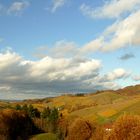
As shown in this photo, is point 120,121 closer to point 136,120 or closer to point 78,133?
point 136,120

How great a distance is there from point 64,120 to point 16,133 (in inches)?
1161

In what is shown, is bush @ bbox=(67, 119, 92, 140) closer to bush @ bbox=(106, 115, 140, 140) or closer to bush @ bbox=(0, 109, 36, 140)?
bush @ bbox=(0, 109, 36, 140)

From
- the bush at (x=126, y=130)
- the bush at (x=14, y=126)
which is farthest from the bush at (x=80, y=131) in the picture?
the bush at (x=126, y=130)

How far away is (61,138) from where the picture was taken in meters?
178

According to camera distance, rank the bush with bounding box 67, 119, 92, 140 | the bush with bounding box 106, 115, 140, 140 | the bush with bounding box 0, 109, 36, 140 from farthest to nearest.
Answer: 1. the bush with bounding box 0, 109, 36, 140
2. the bush with bounding box 67, 119, 92, 140
3. the bush with bounding box 106, 115, 140, 140

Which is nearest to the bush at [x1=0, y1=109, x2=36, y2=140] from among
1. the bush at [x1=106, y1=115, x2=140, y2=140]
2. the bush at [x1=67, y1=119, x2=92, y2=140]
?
the bush at [x1=67, y1=119, x2=92, y2=140]

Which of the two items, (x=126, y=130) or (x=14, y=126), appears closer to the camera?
(x=126, y=130)

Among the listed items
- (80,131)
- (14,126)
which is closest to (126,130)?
(80,131)

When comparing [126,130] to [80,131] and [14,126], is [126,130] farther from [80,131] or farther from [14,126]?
[14,126]

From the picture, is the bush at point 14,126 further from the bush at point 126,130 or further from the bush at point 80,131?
the bush at point 126,130

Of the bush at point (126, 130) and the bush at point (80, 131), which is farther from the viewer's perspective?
the bush at point (80, 131)

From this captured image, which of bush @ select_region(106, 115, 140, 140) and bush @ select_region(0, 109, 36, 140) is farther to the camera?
bush @ select_region(0, 109, 36, 140)

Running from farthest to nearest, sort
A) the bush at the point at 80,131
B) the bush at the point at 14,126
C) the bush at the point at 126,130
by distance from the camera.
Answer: the bush at the point at 14,126
the bush at the point at 80,131
the bush at the point at 126,130

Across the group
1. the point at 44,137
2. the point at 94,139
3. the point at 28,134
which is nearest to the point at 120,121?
the point at 94,139
